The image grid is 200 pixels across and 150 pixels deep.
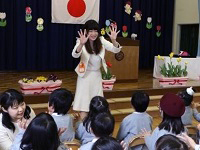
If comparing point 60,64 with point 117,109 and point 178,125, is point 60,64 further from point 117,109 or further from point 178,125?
point 178,125

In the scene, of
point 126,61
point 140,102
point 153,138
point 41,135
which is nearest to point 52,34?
point 126,61

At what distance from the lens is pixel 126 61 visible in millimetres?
6504

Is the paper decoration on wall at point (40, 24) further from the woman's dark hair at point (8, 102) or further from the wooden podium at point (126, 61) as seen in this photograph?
the woman's dark hair at point (8, 102)

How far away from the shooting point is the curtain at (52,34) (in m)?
8.04

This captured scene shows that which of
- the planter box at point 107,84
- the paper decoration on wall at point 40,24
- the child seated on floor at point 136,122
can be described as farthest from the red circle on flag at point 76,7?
the child seated on floor at point 136,122

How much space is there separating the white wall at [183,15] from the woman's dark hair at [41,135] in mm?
8262

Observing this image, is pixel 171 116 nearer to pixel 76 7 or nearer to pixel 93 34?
pixel 93 34

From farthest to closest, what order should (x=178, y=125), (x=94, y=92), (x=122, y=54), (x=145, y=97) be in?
(x=122, y=54) → (x=94, y=92) → (x=145, y=97) → (x=178, y=125)

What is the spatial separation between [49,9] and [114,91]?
407 cm

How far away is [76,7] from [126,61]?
2.65m

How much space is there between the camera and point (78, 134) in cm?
257

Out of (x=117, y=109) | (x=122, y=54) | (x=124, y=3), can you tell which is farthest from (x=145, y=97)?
(x=124, y=3)

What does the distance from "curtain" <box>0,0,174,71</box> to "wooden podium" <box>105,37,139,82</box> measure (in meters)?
2.69

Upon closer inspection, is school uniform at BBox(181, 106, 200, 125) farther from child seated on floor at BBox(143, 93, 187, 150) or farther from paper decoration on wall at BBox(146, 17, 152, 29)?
paper decoration on wall at BBox(146, 17, 152, 29)
